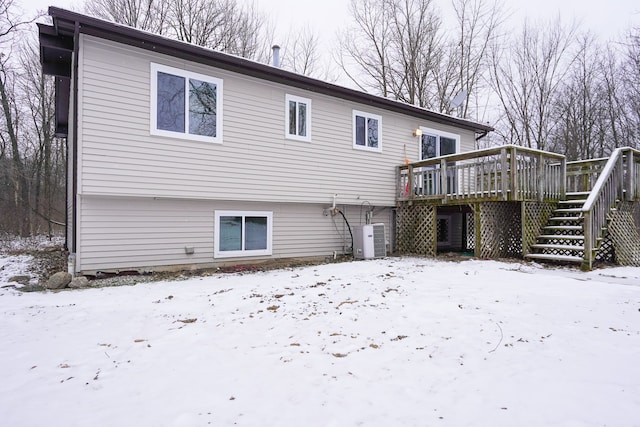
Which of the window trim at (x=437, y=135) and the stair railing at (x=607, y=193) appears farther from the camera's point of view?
the window trim at (x=437, y=135)

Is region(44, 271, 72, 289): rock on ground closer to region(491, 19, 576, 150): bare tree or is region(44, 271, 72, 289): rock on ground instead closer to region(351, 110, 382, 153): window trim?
region(351, 110, 382, 153): window trim

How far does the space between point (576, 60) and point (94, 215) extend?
23.2 meters

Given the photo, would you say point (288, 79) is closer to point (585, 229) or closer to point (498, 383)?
point (585, 229)

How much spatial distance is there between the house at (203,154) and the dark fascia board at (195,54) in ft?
0.09

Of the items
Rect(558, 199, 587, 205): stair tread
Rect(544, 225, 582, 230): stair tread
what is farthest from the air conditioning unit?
Rect(558, 199, 587, 205): stair tread

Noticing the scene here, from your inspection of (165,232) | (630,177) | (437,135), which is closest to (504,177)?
(630,177)

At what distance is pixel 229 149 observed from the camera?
7.72 metres

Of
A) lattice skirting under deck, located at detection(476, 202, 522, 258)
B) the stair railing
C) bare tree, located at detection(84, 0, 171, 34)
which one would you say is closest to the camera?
the stair railing

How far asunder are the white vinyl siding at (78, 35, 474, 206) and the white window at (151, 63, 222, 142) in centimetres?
12

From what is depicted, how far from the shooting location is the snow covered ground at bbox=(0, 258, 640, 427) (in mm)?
2285

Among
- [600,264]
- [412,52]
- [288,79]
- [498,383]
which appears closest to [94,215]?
[288,79]

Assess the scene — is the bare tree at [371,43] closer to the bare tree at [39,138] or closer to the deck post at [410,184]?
the deck post at [410,184]

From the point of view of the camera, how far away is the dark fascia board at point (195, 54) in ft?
19.8

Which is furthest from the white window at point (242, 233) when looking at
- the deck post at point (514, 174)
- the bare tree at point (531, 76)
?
the bare tree at point (531, 76)
